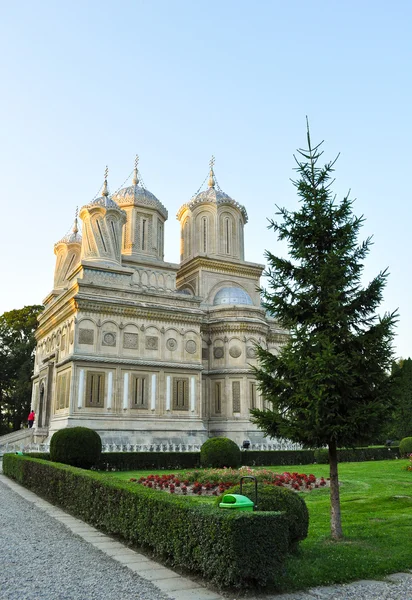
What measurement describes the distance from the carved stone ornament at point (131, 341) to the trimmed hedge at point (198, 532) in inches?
788

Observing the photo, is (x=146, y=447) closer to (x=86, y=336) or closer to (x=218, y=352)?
(x=86, y=336)

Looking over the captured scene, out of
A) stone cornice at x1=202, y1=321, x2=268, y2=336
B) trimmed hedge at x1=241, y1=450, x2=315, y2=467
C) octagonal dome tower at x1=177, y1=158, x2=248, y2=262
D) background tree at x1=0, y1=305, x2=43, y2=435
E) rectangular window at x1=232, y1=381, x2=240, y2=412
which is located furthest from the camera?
background tree at x1=0, y1=305, x2=43, y2=435

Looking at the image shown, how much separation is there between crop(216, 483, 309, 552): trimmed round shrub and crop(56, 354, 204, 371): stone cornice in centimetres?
2169

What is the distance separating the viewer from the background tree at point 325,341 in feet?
26.8

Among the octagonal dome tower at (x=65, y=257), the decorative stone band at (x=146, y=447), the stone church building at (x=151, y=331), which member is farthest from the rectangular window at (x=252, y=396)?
the octagonal dome tower at (x=65, y=257)

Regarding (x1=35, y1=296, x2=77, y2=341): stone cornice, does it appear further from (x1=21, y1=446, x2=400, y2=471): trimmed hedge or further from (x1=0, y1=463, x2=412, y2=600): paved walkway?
(x1=0, y1=463, x2=412, y2=600): paved walkway

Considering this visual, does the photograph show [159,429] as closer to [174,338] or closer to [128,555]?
[174,338]

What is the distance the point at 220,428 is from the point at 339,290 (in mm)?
24507

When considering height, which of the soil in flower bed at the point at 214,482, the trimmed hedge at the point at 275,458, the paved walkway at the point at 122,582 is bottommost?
the paved walkway at the point at 122,582

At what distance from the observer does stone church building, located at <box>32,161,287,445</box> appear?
28.2 metres

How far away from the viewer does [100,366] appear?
2819 cm

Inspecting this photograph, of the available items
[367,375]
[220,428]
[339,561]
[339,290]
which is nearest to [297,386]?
[367,375]

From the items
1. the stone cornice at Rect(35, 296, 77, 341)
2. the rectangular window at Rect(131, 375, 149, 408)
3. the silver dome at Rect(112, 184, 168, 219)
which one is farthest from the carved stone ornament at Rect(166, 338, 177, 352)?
the silver dome at Rect(112, 184, 168, 219)

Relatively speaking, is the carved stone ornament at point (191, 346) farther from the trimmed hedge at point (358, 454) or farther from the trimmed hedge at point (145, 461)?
the trimmed hedge at point (358, 454)
